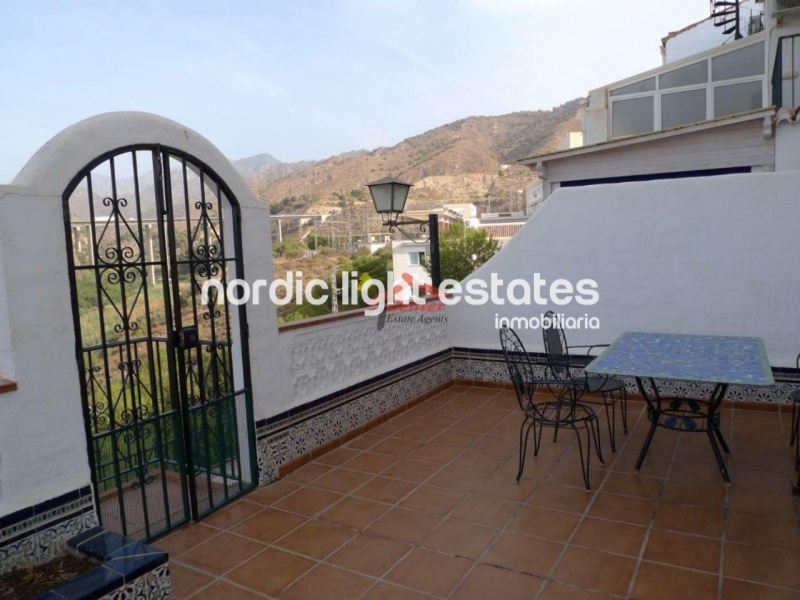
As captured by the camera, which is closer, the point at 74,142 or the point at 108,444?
the point at 74,142

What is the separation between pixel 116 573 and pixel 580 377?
3.24 m

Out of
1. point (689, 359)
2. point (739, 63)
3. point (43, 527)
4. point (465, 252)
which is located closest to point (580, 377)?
point (689, 359)

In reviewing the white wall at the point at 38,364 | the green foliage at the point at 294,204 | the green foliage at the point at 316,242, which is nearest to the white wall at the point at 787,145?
the white wall at the point at 38,364

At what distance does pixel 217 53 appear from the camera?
34781mm

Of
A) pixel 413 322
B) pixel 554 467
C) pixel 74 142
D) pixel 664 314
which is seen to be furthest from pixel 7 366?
pixel 664 314

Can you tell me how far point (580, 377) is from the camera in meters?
4.32

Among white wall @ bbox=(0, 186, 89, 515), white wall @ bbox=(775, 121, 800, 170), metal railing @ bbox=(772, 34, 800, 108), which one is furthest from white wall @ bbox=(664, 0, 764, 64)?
white wall @ bbox=(0, 186, 89, 515)

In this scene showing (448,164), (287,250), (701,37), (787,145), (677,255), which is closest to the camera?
(677,255)

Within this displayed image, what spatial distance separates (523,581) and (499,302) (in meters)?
3.54

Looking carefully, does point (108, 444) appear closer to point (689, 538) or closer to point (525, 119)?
point (689, 538)

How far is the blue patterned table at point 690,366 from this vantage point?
127 inches

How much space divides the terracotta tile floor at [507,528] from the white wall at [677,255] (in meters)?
1.10

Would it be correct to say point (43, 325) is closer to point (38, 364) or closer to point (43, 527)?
point (38, 364)

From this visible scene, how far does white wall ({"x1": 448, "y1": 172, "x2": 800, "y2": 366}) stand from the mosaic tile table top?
81 cm
